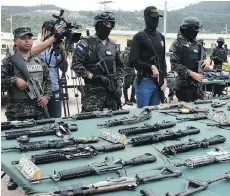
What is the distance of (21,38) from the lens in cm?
412

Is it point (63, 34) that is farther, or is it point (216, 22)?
point (216, 22)

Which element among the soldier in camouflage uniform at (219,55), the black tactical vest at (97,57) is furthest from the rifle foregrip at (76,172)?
the soldier in camouflage uniform at (219,55)

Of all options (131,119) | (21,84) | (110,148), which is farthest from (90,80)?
(110,148)

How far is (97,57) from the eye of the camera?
481cm

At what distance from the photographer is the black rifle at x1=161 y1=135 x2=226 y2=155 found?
110 inches

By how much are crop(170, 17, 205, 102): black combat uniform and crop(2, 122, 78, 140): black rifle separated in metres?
2.56

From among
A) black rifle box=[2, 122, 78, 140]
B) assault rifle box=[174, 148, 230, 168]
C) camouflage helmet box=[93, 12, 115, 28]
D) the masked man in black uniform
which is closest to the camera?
assault rifle box=[174, 148, 230, 168]

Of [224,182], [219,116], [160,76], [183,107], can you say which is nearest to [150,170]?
[224,182]

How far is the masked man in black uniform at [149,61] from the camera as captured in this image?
17.2 ft

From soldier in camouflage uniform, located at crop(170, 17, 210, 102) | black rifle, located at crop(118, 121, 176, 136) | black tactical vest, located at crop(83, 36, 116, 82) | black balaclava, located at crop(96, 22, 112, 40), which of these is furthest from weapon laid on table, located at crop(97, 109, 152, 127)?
soldier in camouflage uniform, located at crop(170, 17, 210, 102)

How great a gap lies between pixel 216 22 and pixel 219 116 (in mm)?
49705

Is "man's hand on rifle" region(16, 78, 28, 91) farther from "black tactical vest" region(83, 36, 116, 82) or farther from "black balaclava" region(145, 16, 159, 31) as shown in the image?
"black balaclava" region(145, 16, 159, 31)

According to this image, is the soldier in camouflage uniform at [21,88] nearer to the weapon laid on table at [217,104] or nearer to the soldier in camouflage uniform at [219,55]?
the weapon laid on table at [217,104]

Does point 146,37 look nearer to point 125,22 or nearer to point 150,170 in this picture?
point 150,170
